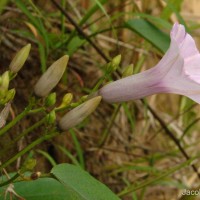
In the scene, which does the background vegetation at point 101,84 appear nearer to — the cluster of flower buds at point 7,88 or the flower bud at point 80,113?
the cluster of flower buds at point 7,88

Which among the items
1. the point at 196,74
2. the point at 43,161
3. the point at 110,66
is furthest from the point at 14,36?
the point at 196,74

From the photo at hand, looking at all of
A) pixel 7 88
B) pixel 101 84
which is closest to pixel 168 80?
pixel 7 88

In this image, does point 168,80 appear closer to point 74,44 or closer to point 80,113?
point 80,113

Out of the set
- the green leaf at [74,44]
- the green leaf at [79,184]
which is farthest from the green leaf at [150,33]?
the green leaf at [79,184]

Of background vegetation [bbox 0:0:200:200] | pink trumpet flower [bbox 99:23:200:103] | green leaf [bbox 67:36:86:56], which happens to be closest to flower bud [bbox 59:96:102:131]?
pink trumpet flower [bbox 99:23:200:103]

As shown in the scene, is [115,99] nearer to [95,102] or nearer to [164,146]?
[95,102]

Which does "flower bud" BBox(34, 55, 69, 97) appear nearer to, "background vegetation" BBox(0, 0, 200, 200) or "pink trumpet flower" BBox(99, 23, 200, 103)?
"pink trumpet flower" BBox(99, 23, 200, 103)
